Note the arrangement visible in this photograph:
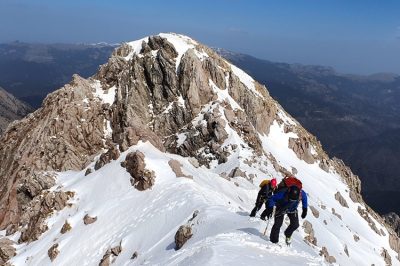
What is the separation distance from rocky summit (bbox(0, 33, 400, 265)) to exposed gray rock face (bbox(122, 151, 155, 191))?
0.42ft

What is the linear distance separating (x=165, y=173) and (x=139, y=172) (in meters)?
2.49

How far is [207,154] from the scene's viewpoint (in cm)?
6700

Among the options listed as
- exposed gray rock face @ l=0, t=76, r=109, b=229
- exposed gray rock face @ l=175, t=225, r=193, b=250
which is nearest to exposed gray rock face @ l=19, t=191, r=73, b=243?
exposed gray rock face @ l=0, t=76, r=109, b=229

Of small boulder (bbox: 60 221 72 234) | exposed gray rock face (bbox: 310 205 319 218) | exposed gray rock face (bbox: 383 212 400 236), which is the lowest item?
exposed gray rock face (bbox: 383 212 400 236)

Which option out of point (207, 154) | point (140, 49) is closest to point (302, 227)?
point (207, 154)

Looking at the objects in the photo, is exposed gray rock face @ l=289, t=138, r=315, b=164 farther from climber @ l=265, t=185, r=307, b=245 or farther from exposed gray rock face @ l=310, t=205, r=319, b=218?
climber @ l=265, t=185, r=307, b=245

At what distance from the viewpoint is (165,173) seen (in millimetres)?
45000

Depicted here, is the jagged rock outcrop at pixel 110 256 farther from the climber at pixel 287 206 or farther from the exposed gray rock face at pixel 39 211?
the climber at pixel 287 206

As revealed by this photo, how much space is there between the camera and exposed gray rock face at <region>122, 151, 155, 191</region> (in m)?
43.7

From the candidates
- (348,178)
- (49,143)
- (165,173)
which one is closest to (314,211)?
(165,173)

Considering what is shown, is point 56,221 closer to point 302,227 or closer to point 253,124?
point 302,227

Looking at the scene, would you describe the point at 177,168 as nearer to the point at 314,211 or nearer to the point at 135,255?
the point at 135,255

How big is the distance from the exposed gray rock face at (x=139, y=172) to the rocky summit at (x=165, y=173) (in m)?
0.13

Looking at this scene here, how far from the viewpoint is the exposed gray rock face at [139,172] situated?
143 feet
